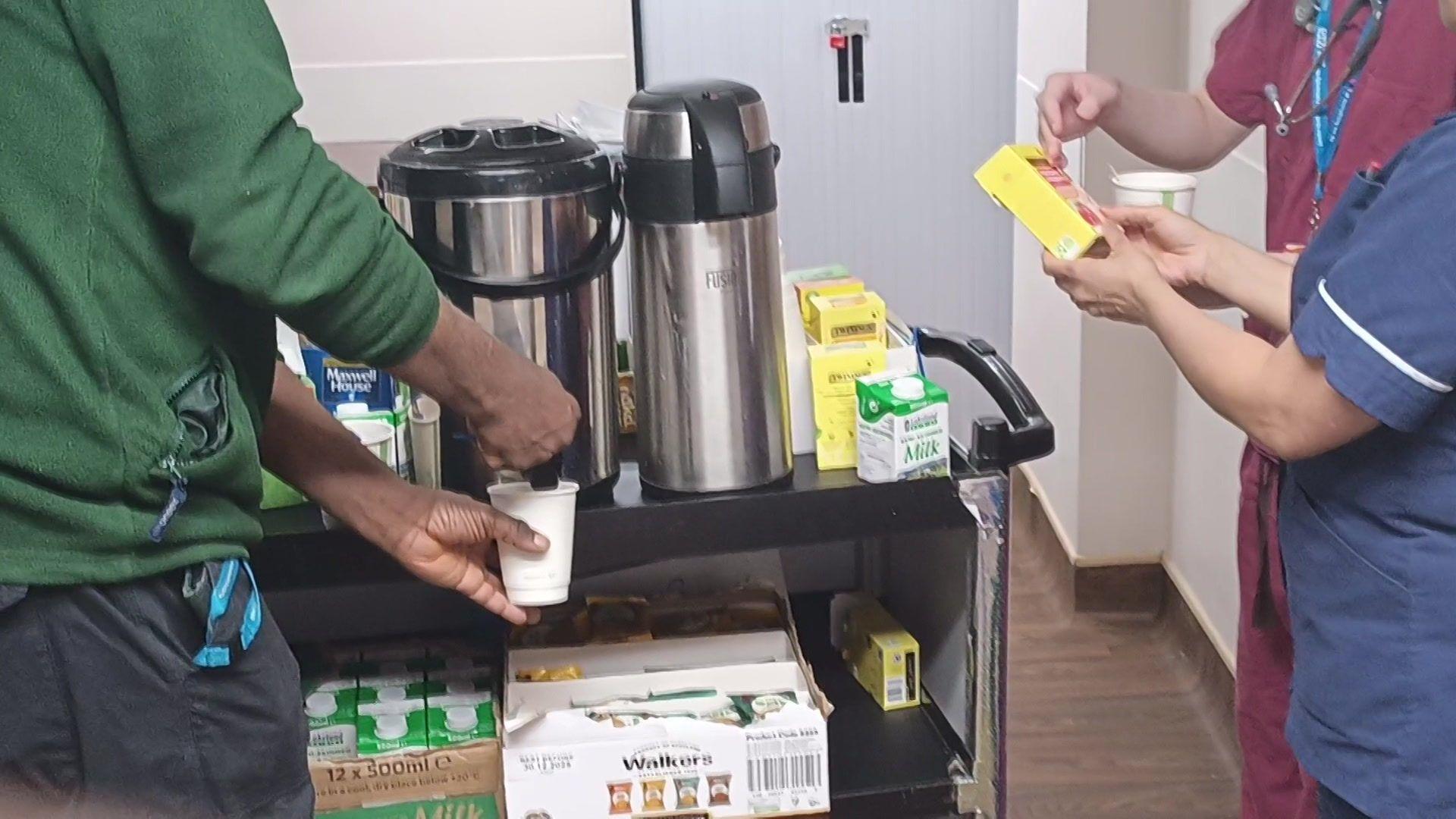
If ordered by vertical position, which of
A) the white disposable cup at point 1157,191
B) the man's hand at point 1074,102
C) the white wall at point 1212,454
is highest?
the man's hand at point 1074,102

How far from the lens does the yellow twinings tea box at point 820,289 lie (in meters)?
1.58

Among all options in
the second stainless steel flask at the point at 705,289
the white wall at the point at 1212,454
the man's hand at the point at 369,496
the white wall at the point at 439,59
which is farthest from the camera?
the white wall at the point at 439,59

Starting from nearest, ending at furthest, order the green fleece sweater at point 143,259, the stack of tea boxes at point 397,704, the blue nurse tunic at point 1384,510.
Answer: the green fleece sweater at point 143,259 < the blue nurse tunic at point 1384,510 < the stack of tea boxes at point 397,704

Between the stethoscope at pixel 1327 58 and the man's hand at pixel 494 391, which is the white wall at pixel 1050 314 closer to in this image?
the stethoscope at pixel 1327 58

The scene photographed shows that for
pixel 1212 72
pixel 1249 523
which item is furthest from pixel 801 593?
pixel 1212 72

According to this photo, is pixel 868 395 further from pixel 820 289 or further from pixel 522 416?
pixel 522 416

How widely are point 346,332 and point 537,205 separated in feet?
1.17

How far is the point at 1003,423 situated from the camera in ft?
4.78

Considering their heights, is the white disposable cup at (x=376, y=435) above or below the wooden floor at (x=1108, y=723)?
above

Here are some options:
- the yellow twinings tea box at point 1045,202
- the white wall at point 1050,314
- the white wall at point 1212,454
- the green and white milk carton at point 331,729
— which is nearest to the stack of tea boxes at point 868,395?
the yellow twinings tea box at point 1045,202

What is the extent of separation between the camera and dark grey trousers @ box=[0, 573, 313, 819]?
0.96 metres

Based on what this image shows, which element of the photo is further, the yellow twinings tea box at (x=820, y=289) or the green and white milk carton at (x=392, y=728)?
the yellow twinings tea box at (x=820, y=289)

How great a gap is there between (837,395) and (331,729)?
0.60m

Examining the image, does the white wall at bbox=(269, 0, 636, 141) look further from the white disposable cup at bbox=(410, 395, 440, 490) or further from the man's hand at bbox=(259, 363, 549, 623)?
the man's hand at bbox=(259, 363, 549, 623)
